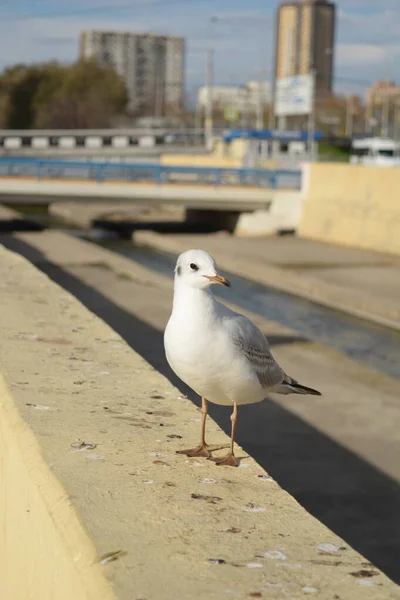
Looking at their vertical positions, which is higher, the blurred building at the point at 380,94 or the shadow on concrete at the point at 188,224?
the blurred building at the point at 380,94

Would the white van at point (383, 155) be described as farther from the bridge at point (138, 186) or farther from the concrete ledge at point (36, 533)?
the concrete ledge at point (36, 533)

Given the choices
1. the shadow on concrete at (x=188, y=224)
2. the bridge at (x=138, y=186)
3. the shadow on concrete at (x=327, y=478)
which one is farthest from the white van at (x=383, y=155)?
the shadow on concrete at (x=327, y=478)

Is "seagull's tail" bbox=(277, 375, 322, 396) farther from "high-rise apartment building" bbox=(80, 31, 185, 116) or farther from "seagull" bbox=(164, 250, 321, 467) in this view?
"high-rise apartment building" bbox=(80, 31, 185, 116)

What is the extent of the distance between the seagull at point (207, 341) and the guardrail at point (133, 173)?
95.6 ft

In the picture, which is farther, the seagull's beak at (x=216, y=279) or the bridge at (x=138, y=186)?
the bridge at (x=138, y=186)

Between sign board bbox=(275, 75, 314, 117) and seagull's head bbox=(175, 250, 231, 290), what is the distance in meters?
57.5

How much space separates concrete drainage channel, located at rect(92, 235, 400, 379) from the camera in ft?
46.6

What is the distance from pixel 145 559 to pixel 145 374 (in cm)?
274

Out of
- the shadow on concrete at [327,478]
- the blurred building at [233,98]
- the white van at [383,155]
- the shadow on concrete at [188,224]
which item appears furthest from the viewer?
the blurred building at [233,98]

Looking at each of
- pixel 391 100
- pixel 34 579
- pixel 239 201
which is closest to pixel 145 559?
pixel 34 579

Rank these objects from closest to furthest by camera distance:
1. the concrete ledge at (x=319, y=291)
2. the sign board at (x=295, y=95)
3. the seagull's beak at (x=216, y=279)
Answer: the seagull's beak at (x=216, y=279), the concrete ledge at (x=319, y=291), the sign board at (x=295, y=95)

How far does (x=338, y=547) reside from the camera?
10.4 ft

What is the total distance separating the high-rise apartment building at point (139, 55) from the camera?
186625 mm

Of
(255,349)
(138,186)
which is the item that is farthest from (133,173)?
(255,349)
